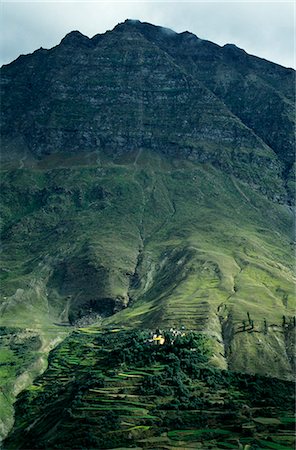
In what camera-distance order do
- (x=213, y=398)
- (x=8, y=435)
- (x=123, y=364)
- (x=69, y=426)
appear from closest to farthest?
(x=69, y=426) < (x=213, y=398) < (x=8, y=435) < (x=123, y=364)

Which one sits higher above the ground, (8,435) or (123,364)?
(123,364)

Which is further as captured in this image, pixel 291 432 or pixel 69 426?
pixel 69 426

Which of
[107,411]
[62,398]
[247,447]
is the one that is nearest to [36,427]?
[62,398]

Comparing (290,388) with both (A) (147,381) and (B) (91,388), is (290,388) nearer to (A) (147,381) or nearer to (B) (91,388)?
(A) (147,381)

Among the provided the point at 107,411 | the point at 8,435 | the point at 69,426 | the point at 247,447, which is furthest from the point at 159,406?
the point at 8,435

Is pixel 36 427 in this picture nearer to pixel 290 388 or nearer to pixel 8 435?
pixel 8 435

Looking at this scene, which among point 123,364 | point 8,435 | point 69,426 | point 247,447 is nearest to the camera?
point 247,447
